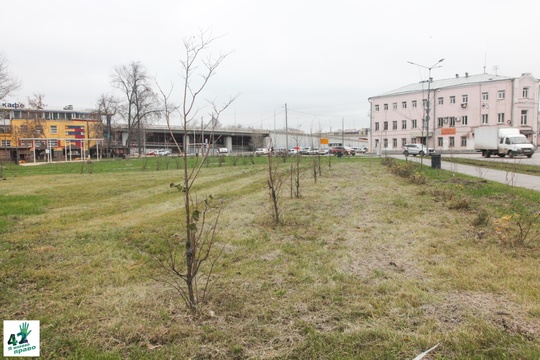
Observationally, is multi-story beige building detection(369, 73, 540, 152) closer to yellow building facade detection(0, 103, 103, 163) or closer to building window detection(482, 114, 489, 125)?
building window detection(482, 114, 489, 125)

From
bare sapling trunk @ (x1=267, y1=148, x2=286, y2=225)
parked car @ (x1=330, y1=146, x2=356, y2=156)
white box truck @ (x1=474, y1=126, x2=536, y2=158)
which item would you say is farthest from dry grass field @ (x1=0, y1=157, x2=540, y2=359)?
parked car @ (x1=330, y1=146, x2=356, y2=156)

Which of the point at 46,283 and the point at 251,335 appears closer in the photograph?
the point at 251,335

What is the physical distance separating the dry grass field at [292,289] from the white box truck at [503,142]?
27.8 meters

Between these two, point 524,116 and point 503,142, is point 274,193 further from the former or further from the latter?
point 524,116

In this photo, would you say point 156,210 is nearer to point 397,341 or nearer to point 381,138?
point 397,341

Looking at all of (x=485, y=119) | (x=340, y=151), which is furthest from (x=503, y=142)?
(x=485, y=119)

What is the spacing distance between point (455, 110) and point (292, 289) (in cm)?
5844

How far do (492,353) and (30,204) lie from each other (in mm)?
10762

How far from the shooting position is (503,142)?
107ft

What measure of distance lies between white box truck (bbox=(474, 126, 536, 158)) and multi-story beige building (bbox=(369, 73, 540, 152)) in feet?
26.9

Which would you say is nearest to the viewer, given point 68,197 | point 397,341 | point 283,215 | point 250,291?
point 397,341

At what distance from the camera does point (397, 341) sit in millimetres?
2689

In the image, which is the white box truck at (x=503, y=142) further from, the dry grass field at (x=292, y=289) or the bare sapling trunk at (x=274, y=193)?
the bare sapling trunk at (x=274, y=193)

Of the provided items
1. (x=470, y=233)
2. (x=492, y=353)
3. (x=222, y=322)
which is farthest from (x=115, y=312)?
(x=470, y=233)
